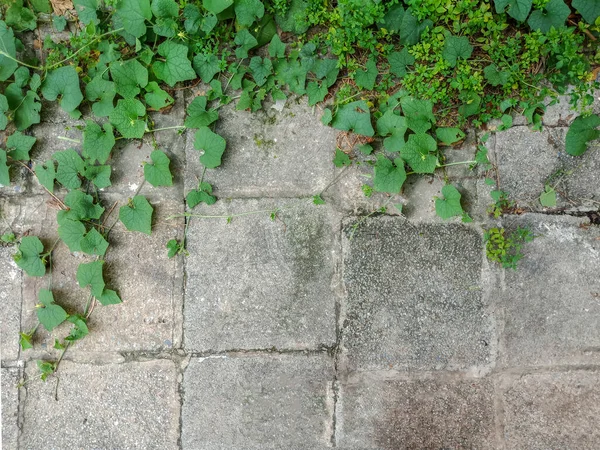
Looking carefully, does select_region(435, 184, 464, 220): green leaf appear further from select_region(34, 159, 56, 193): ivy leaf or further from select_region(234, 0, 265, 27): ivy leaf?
select_region(34, 159, 56, 193): ivy leaf

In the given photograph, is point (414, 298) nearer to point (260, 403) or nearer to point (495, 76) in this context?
point (260, 403)

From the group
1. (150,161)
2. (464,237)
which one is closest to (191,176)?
(150,161)

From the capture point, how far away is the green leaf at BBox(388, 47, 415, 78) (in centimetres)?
237

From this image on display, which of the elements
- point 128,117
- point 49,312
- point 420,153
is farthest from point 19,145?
point 420,153

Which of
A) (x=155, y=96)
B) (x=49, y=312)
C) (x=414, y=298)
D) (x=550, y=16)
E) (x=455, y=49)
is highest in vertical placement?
(x=550, y=16)

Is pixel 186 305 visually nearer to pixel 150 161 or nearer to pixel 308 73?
pixel 150 161

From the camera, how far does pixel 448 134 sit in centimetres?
236

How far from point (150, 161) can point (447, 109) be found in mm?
1508

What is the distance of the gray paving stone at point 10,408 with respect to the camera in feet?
8.03

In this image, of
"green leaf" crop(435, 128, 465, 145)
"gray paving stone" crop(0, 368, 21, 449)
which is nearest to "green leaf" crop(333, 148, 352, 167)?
"green leaf" crop(435, 128, 465, 145)

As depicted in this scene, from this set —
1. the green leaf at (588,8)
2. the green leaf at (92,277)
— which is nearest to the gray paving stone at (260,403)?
the green leaf at (92,277)

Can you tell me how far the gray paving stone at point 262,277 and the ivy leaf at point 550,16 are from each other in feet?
4.30

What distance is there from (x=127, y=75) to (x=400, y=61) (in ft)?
4.39

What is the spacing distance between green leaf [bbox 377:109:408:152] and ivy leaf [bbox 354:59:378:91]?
0.55 feet
